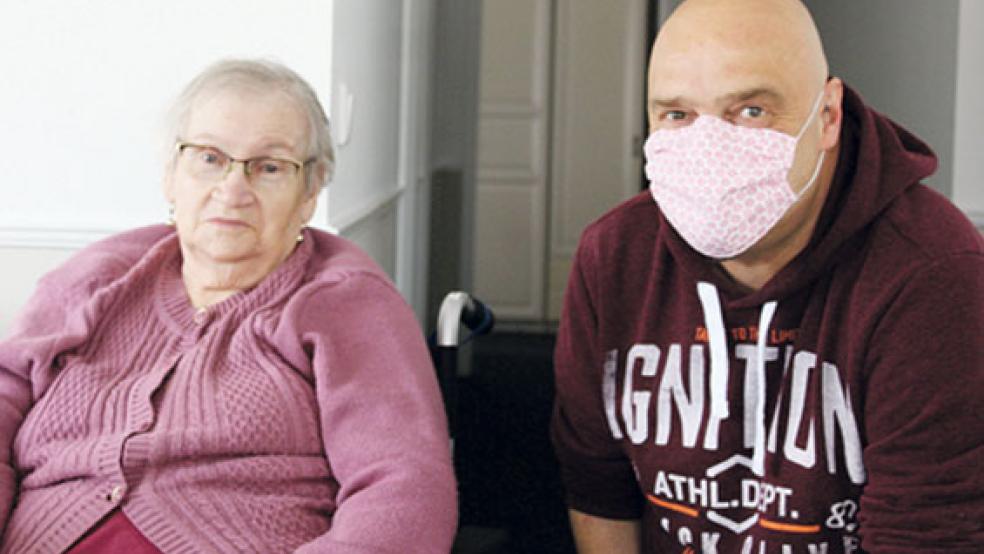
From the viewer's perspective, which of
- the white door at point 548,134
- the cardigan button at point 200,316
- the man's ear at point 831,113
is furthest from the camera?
the white door at point 548,134

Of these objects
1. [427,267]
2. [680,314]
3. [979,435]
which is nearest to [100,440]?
[680,314]

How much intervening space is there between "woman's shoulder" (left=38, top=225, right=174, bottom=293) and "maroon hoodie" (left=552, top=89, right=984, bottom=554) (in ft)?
2.10

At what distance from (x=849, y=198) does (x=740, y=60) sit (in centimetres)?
22

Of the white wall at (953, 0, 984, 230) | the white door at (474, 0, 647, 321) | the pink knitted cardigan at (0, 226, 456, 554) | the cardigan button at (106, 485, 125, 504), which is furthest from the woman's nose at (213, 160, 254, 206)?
the white door at (474, 0, 647, 321)

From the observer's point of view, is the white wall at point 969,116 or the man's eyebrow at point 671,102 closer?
the man's eyebrow at point 671,102

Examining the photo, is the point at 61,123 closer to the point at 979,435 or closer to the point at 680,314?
the point at 680,314

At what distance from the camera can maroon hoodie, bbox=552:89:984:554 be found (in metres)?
1.71

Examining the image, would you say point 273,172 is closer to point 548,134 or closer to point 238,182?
point 238,182

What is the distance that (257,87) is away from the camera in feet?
6.46

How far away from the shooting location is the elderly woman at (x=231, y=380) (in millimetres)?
1793

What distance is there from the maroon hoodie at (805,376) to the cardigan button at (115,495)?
0.63 meters

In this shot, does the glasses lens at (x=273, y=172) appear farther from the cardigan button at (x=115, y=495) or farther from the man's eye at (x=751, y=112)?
the man's eye at (x=751, y=112)

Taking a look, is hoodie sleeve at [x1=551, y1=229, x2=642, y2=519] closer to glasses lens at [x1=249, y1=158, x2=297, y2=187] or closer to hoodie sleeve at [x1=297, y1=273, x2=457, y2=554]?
hoodie sleeve at [x1=297, y1=273, x2=457, y2=554]

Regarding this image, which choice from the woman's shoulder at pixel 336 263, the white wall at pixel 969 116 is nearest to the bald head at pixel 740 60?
the woman's shoulder at pixel 336 263
